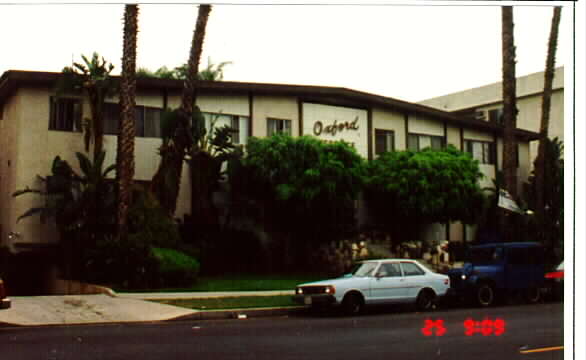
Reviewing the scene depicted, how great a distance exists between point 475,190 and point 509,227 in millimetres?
420

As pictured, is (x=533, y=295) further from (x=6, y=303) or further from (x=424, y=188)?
(x=6, y=303)

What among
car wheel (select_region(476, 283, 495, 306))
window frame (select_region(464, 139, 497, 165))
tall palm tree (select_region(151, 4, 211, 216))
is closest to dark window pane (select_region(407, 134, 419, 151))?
window frame (select_region(464, 139, 497, 165))

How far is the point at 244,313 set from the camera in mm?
5527

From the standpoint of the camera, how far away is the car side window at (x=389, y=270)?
5074 mm

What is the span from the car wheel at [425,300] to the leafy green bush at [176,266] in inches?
69.0

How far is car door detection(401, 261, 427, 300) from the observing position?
4.92 metres

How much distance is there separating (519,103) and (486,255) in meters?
1.33

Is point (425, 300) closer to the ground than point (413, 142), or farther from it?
closer to the ground

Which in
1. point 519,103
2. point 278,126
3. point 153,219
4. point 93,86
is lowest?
point 153,219

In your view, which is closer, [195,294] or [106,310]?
[106,310]

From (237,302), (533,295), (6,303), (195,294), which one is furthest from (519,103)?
(6,303)

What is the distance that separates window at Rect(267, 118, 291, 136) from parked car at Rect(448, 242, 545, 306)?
171 centimetres

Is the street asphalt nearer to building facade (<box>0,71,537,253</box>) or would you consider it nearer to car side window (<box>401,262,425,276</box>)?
car side window (<box>401,262,425,276</box>)

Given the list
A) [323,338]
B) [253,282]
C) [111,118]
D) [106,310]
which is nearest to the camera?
[106,310]
